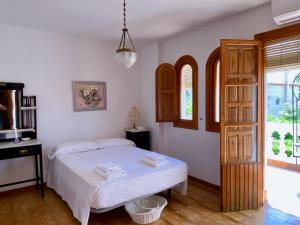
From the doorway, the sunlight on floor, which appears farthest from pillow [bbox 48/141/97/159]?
the doorway

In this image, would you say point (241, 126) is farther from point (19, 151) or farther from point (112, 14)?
point (19, 151)

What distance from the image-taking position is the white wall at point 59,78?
11.4 ft

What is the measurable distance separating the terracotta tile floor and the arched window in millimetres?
1100

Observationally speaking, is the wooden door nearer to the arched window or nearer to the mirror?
the arched window

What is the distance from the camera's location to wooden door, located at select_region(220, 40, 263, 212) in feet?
9.19

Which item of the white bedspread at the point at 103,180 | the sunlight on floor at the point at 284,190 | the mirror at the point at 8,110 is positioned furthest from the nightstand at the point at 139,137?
the sunlight on floor at the point at 284,190

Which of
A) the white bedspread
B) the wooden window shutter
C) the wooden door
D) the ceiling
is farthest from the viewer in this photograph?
the wooden window shutter

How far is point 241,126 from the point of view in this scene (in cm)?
284

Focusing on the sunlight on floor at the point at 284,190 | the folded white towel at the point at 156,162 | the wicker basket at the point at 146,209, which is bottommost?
the sunlight on floor at the point at 284,190

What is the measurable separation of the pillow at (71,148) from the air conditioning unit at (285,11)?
305cm

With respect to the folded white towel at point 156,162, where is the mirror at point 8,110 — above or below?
above

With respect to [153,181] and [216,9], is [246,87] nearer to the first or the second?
[216,9]

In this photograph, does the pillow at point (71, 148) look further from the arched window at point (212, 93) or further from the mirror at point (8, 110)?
the arched window at point (212, 93)

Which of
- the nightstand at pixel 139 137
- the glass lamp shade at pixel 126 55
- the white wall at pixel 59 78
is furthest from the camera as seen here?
the nightstand at pixel 139 137
